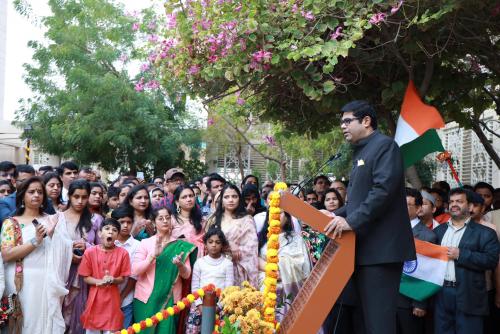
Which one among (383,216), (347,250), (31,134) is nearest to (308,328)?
(347,250)

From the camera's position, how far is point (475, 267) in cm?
608

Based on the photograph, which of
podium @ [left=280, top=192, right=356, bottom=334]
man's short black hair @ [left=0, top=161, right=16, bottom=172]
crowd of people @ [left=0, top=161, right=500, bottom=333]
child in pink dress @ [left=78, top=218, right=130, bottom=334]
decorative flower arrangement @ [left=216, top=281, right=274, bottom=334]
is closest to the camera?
podium @ [left=280, top=192, right=356, bottom=334]

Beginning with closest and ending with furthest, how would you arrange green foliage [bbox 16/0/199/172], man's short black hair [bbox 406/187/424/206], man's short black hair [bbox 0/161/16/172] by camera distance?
man's short black hair [bbox 406/187/424/206], man's short black hair [bbox 0/161/16/172], green foliage [bbox 16/0/199/172]

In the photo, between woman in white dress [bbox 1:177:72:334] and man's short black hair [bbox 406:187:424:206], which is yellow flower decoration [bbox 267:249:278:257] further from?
man's short black hair [bbox 406:187:424:206]

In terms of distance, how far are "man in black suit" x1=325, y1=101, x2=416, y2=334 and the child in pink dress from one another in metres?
2.52

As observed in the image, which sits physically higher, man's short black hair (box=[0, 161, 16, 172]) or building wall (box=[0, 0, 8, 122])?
building wall (box=[0, 0, 8, 122])

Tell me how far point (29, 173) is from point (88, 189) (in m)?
1.58

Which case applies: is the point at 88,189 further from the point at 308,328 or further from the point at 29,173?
the point at 308,328

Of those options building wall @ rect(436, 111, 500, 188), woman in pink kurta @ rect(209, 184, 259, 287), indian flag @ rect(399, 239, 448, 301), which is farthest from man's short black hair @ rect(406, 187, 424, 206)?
building wall @ rect(436, 111, 500, 188)

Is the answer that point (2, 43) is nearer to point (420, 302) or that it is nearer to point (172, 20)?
point (172, 20)

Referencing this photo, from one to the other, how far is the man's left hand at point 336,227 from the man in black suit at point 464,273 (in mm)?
2304

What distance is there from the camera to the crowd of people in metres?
5.80

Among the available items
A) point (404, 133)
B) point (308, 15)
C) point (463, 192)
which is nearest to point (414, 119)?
point (404, 133)

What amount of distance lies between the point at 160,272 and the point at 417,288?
2.55 metres
